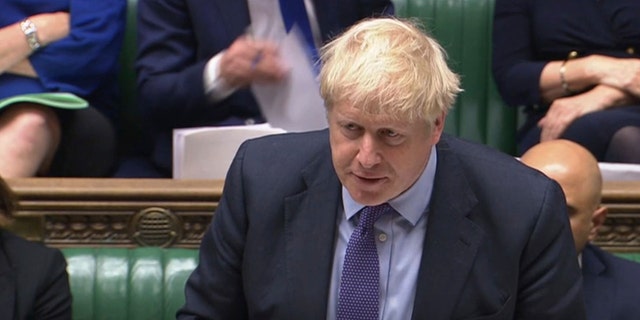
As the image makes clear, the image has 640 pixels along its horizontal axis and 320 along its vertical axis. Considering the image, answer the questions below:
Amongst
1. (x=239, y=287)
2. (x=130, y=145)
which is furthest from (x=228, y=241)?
(x=130, y=145)

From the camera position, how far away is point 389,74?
4.88 ft

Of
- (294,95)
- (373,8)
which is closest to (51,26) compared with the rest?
(294,95)

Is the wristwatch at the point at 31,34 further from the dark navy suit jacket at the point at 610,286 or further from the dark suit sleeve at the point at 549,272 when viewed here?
the dark suit sleeve at the point at 549,272

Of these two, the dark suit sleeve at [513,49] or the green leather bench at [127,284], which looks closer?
the green leather bench at [127,284]

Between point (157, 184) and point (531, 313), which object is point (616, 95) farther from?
point (531, 313)

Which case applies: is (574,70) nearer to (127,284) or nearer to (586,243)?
(586,243)

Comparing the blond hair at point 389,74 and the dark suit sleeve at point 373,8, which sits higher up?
the blond hair at point 389,74

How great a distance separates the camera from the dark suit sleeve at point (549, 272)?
1.63 metres

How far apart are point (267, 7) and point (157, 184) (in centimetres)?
41

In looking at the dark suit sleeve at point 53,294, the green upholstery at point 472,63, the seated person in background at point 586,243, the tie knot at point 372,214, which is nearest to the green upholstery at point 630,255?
the seated person in background at point 586,243

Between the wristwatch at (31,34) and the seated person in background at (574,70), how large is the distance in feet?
3.27

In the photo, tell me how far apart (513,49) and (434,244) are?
1.28m

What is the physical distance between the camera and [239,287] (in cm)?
169

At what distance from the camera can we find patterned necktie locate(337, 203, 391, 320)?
1627mm
